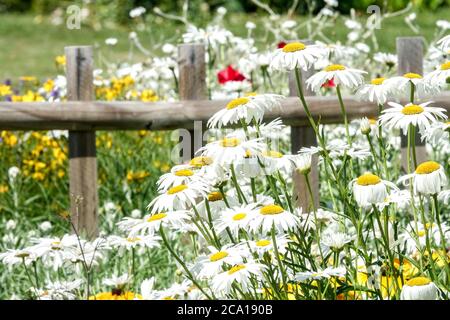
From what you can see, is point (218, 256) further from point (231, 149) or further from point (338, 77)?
point (338, 77)

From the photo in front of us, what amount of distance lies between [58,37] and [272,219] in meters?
10.9

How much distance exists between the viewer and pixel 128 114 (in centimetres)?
414

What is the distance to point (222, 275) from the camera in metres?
2.16

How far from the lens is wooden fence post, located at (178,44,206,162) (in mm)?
4266

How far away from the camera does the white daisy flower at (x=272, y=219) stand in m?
2.15

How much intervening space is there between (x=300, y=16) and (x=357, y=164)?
9534mm

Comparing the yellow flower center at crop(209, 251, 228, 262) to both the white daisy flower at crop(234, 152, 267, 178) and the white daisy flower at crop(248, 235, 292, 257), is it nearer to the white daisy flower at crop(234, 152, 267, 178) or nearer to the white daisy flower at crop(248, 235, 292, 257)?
the white daisy flower at crop(248, 235, 292, 257)

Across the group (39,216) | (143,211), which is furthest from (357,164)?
(39,216)

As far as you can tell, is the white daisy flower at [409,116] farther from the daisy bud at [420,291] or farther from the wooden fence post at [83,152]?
the wooden fence post at [83,152]

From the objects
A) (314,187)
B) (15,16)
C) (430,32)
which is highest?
(15,16)

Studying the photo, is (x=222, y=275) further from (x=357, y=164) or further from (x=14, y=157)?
(x=14, y=157)

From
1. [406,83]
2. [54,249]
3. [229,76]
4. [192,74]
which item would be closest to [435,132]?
[406,83]

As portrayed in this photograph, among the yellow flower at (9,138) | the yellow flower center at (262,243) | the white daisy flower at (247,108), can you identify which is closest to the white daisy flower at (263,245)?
the yellow flower center at (262,243)
